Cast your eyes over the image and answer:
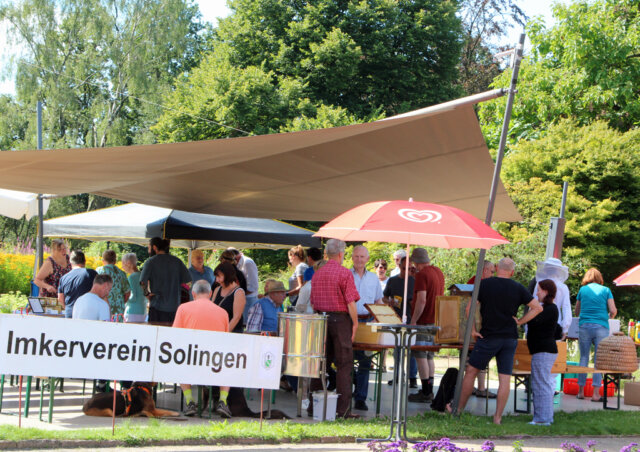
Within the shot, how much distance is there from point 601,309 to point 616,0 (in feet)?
52.7

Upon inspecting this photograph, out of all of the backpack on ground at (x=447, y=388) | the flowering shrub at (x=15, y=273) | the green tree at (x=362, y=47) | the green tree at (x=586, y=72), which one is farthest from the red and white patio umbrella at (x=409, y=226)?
the green tree at (x=362, y=47)

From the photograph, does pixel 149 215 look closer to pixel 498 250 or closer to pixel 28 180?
pixel 28 180

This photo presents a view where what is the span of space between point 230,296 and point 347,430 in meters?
1.78

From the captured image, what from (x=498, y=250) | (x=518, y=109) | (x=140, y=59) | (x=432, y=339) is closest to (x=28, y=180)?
(x=432, y=339)

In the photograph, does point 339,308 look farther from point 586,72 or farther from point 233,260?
point 586,72

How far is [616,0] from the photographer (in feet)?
74.8

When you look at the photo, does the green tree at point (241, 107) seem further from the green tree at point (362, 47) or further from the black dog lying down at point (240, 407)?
the black dog lying down at point (240, 407)

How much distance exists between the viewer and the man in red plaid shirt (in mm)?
6984

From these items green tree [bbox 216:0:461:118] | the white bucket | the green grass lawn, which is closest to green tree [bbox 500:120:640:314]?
green tree [bbox 216:0:461:118]

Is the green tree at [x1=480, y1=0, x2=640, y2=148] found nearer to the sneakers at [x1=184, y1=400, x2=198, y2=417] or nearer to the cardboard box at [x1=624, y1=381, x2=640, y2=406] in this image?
the cardboard box at [x1=624, y1=381, x2=640, y2=406]

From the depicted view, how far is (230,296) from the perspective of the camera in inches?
291

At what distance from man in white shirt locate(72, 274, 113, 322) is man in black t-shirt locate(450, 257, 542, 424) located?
349cm

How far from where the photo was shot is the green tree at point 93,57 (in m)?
32.7

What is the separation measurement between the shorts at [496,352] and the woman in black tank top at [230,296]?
2.29m
